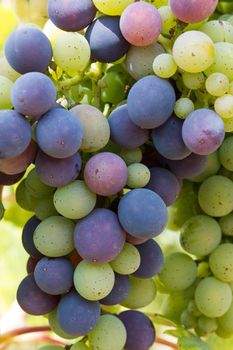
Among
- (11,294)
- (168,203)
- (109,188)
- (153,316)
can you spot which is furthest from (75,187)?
(11,294)

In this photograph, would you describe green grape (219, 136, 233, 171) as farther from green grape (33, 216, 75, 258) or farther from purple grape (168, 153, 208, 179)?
green grape (33, 216, 75, 258)

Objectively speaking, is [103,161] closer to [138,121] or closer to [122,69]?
[138,121]

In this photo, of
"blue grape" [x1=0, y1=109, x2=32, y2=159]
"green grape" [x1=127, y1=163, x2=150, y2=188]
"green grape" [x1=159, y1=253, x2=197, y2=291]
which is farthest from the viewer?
"green grape" [x1=159, y1=253, x2=197, y2=291]

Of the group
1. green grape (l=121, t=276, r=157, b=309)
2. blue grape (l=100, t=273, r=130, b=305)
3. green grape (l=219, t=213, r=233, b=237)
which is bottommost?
green grape (l=121, t=276, r=157, b=309)

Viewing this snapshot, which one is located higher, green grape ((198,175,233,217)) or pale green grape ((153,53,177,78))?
pale green grape ((153,53,177,78))

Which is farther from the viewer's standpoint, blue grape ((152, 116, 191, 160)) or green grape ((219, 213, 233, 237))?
green grape ((219, 213, 233, 237))

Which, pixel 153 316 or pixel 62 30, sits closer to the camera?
pixel 62 30

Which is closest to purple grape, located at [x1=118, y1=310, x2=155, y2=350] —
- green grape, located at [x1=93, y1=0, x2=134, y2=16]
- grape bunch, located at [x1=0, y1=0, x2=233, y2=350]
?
grape bunch, located at [x1=0, y1=0, x2=233, y2=350]

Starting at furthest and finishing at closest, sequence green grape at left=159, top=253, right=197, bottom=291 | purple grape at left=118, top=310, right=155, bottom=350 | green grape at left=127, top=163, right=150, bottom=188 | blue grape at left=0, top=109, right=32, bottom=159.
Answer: green grape at left=159, top=253, right=197, bottom=291 < purple grape at left=118, top=310, right=155, bottom=350 < green grape at left=127, top=163, right=150, bottom=188 < blue grape at left=0, top=109, right=32, bottom=159
